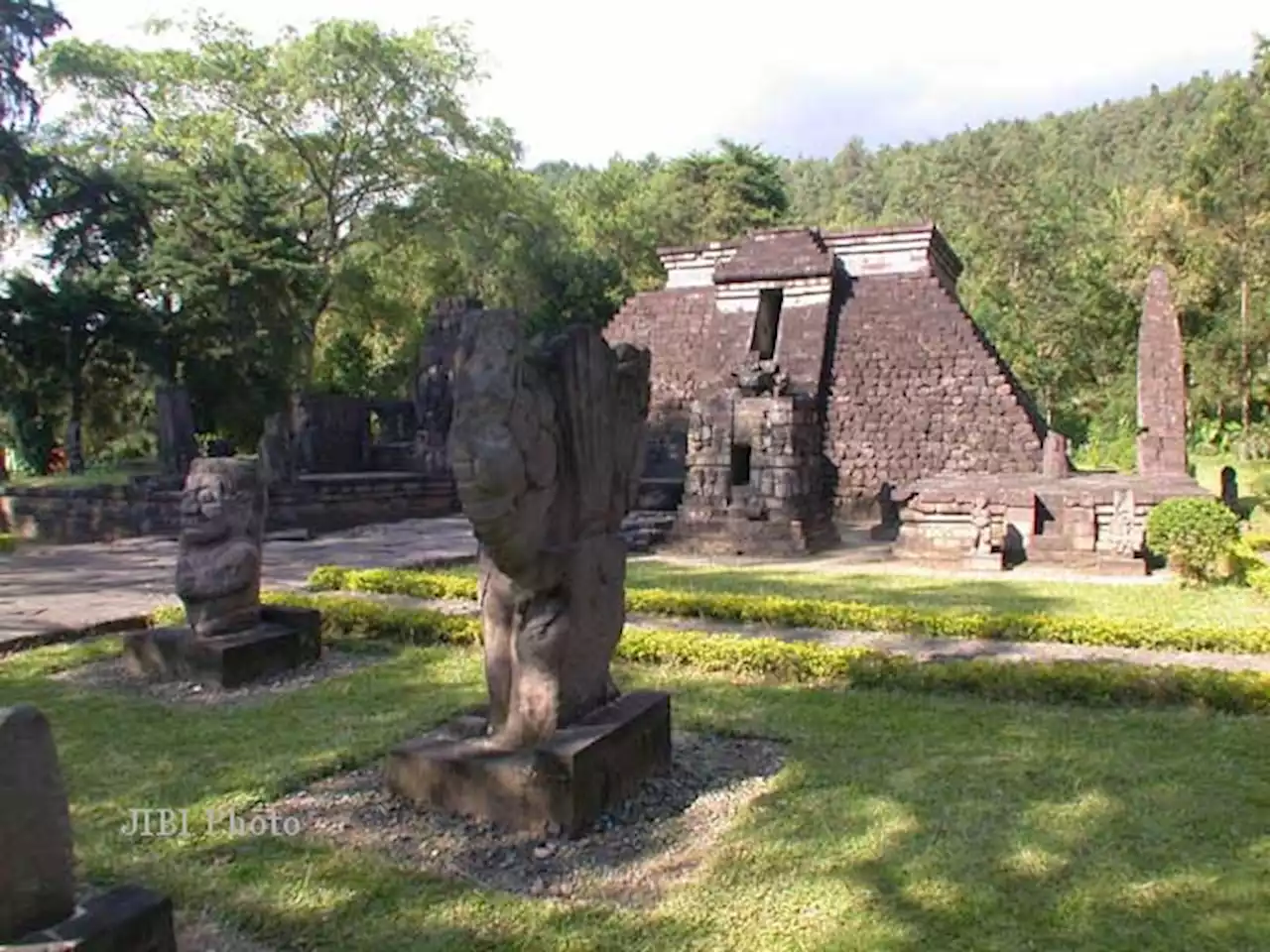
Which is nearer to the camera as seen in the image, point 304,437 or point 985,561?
point 985,561

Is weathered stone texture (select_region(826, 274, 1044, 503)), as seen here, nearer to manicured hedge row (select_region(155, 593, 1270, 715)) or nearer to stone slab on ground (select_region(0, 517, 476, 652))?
stone slab on ground (select_region(0, 517, 476, 652))

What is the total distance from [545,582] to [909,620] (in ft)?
14.6

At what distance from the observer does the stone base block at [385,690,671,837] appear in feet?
13.1

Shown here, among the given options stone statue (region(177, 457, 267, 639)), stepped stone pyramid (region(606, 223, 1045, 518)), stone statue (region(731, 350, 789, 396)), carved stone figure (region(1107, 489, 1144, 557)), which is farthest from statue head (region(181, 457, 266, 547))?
stepped stone pyramid (region(606, 223, 1045, 518))

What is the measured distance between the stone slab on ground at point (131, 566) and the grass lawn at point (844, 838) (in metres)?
3.32

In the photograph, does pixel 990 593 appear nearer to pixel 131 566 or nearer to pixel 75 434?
pixel 131 566

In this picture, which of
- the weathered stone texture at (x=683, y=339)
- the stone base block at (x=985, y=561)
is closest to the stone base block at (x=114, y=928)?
the stone base block at (x=985, y=561)

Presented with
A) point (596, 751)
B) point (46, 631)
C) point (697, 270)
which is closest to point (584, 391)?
point (596, 751)

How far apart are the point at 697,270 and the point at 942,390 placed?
24.1 ft

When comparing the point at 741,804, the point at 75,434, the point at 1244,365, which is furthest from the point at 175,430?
the point at 1244,365

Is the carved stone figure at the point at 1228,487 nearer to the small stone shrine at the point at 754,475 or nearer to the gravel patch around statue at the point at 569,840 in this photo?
the small stone shrine at the point at 754,475

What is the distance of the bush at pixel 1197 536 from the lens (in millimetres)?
10375

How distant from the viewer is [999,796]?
4406 millimetres

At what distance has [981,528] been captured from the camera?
1305cm
